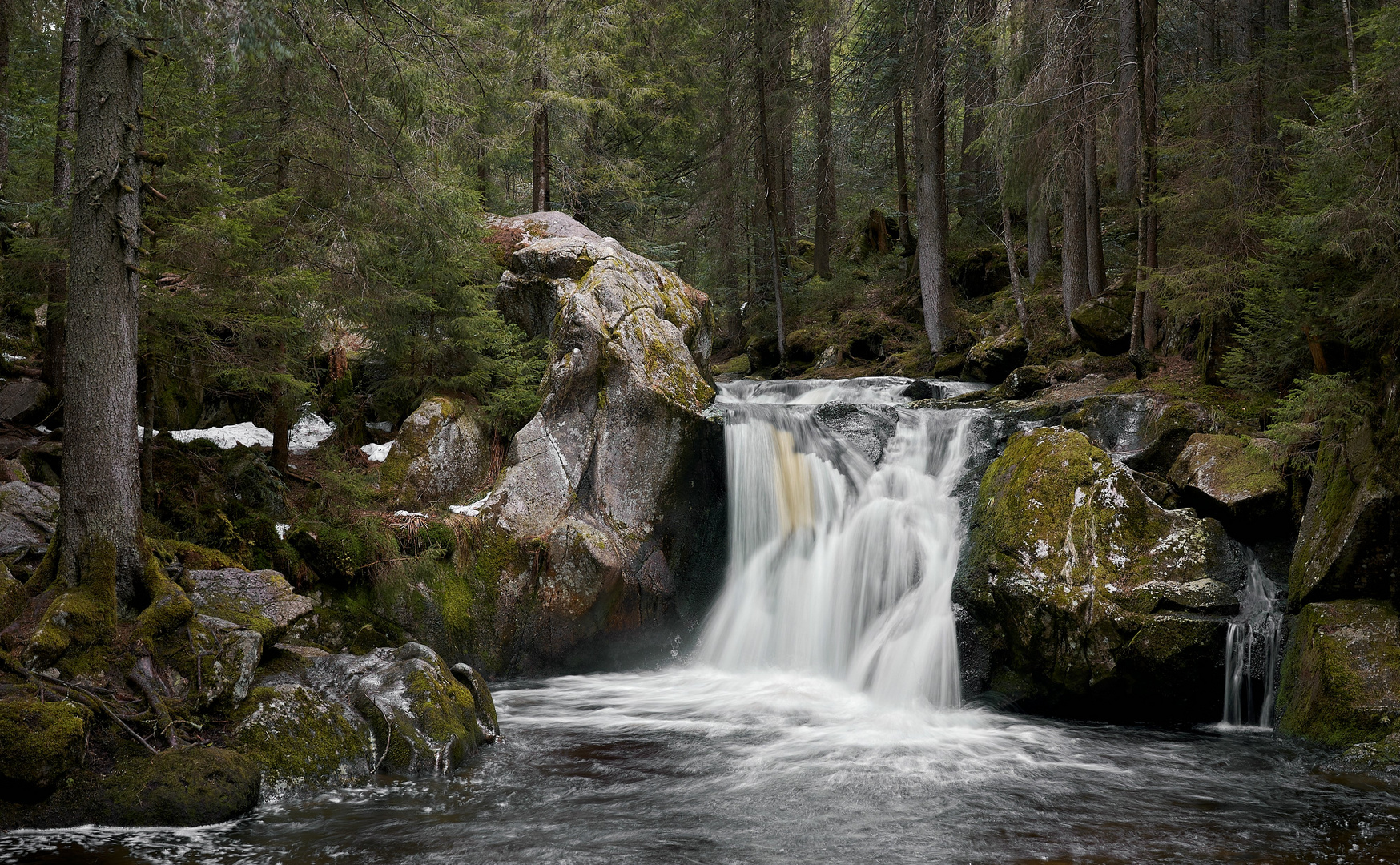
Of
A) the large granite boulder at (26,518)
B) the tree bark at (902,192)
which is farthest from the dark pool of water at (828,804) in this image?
the tree bark at (902,192)

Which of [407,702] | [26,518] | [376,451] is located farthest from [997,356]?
[26,518]

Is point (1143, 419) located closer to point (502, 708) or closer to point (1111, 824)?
point (1111, 824)

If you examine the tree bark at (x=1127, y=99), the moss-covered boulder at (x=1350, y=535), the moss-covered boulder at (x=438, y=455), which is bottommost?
the moss-covered boulder at (x=1350, y=535)

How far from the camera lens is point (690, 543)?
1130 cm

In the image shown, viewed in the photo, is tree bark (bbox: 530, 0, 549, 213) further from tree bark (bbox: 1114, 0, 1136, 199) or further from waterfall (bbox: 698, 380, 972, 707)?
tree bark (bbox: 1114, 0, 1136, 199)

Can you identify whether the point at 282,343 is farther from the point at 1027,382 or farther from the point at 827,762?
the point at 1027,382

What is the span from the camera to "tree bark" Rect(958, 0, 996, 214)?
48.4 feet

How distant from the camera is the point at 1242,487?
8.05 metres

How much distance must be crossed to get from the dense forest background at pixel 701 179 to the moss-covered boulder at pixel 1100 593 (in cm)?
158

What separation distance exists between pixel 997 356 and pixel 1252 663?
8.26 m

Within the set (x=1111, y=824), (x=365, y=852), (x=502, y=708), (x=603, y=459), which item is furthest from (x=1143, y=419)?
(x=365, y=852)

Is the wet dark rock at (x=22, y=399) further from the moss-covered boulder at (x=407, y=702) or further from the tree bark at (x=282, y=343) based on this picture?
the moss-covered boulder at (x=407, y=702)

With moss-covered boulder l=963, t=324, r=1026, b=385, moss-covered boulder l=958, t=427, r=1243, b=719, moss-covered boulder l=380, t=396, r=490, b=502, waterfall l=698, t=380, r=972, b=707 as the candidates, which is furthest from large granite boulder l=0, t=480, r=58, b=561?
moss-covered boulder l=963, t=324, r=1026, b=385

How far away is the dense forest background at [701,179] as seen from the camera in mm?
7562
